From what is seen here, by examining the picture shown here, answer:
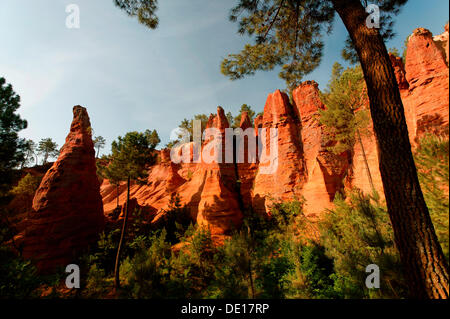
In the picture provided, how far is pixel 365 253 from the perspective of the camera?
566 centimetres

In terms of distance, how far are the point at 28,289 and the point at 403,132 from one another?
11764mm

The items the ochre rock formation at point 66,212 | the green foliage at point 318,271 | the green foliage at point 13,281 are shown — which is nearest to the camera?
the green foliage at point 13,281

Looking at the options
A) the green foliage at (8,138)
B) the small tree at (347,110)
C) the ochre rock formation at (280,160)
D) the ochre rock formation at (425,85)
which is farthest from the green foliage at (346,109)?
the green foliage at (8,138)

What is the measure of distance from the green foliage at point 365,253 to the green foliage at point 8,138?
20.6 meters

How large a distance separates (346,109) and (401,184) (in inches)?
428

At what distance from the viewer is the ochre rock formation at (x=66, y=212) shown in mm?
11445

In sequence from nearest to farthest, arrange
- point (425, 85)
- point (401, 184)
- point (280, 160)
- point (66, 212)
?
point (401, 184) → point (425, 85) → point (66, 212) → point (280, 160)

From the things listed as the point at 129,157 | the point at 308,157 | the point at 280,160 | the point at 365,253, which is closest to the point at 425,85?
the point at 308,157

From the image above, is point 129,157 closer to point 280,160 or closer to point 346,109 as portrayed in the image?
point 280,160

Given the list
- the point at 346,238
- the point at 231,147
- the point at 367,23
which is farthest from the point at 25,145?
the point at 346,238

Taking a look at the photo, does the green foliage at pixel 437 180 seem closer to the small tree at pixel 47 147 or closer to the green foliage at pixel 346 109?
the green foliage at pixel 346 109

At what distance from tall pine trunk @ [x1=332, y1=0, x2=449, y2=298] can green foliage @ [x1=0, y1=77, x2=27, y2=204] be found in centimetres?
1972

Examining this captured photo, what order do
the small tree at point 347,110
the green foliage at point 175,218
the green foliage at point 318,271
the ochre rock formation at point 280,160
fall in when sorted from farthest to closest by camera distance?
the green foliage at point 175,218, the ochre rock formation at point 280,160, the small tree at point 347,110, the green foliage at point 318,271
